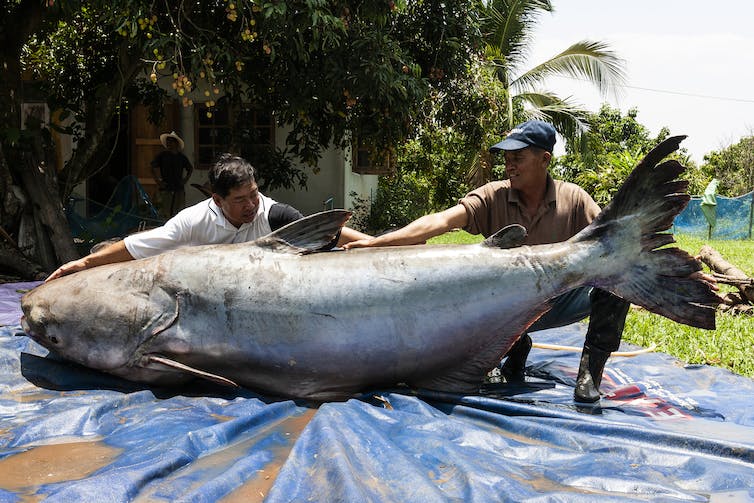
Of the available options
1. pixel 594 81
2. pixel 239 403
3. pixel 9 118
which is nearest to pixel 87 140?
pixel 9 118

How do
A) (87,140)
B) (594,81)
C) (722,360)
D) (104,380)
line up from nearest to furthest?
(104,380) → (722,360) → (87,140) → (594,81)

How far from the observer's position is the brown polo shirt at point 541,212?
147 inches

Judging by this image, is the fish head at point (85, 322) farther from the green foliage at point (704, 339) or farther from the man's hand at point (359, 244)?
the green foliage at point (704, 339)

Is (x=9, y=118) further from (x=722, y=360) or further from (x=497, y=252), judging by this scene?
(x=722, y=360)

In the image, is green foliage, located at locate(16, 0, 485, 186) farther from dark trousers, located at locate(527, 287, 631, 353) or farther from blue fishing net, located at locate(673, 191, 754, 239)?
blue fishing net, located at locate(673, 191, 754, 239)

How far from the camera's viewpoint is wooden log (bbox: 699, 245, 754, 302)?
243 inches

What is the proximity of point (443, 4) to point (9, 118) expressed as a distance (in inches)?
208

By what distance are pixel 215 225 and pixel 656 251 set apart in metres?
2.22

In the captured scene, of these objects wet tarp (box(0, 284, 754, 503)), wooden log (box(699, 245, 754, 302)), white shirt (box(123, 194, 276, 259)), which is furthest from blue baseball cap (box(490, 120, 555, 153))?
wooden log (box(699, 245, 754, 302))

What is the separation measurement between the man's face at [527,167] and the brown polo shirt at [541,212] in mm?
83

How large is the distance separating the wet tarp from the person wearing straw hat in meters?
6.79

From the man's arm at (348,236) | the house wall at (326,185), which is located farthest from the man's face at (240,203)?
the house wall at (326,185)

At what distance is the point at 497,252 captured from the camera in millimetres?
3107

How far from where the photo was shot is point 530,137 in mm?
3693
